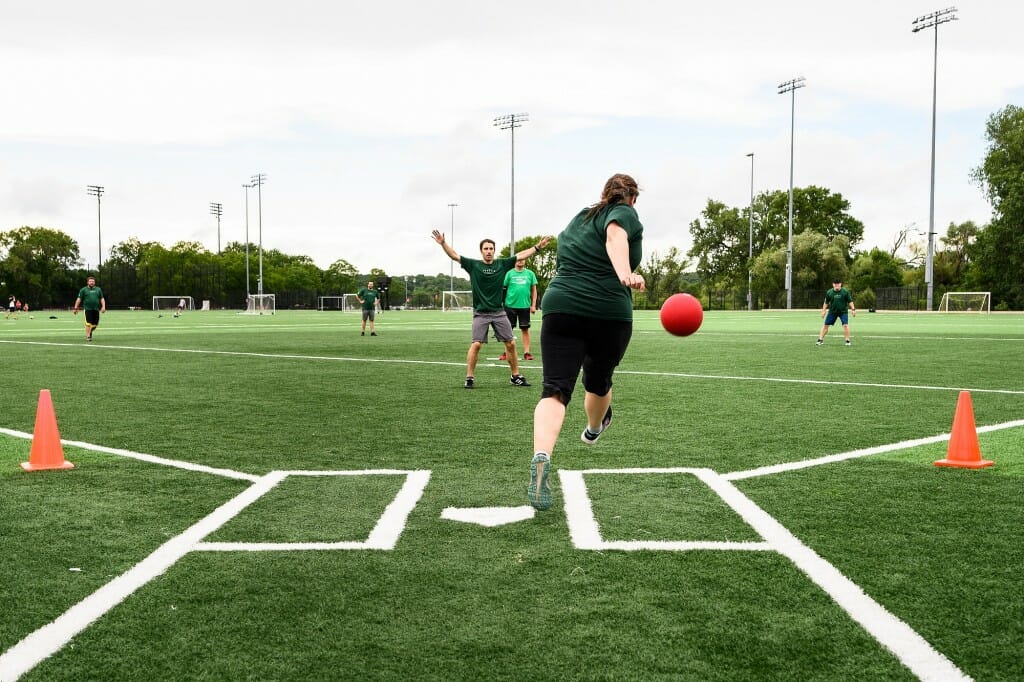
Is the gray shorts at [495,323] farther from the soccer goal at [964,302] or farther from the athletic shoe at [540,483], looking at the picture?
the soccer goal at [964,302]

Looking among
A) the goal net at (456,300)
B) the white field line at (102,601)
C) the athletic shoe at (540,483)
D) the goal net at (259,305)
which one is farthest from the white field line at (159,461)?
the goal net at (456,300)

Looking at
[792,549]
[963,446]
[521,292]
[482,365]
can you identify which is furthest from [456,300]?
[792,549]

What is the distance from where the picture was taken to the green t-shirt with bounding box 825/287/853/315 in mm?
22525

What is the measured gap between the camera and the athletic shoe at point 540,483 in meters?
5.18

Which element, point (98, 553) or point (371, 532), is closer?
point (98, 553)

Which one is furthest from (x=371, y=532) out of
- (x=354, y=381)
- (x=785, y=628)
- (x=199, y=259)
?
(x=199, y=259)

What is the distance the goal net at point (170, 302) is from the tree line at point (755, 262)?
317 centimetres

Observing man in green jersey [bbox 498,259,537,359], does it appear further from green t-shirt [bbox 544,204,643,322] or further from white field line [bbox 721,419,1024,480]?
green t-shirt [bbox 544,204,643,322]

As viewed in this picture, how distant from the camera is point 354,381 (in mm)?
13250

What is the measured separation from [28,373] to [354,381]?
5.99 meters

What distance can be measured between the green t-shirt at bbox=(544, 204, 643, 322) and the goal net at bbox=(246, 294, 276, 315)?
2758 inches

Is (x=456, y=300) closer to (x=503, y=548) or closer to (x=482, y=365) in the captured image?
(x=482, y=365)

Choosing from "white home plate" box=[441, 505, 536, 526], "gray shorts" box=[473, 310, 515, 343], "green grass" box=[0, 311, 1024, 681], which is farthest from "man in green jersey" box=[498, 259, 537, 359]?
"white home plate" box=[441, 505, 536, 526]

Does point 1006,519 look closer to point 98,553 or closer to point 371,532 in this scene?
point 371,532
